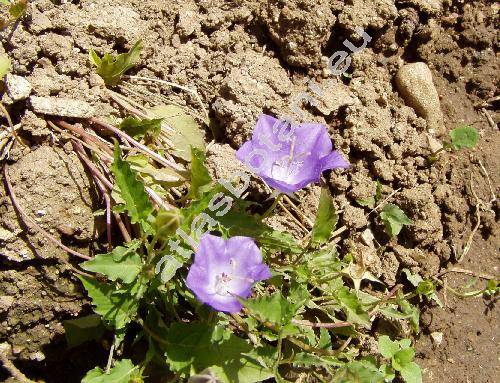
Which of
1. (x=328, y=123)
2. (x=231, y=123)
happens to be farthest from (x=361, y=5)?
(x=231, y=123)

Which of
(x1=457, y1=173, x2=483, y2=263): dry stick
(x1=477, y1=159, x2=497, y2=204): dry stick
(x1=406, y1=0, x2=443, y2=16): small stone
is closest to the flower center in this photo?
(x1=457, y1=173, x2=483, y2=263): dry stick

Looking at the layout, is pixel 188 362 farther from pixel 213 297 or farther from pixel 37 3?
pixel 37 3

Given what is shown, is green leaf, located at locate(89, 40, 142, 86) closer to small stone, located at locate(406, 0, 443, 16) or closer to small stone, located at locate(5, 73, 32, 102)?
small stone, located at locate(5, 73, 32, 102)

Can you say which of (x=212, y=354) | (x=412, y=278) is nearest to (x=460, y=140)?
(x=412, y=278)

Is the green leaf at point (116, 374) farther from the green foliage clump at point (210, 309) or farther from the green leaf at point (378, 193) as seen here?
the green leaf at point (378, 193)

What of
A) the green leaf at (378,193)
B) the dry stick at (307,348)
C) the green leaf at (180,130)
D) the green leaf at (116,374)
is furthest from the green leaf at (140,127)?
the green leaf at (378,193)
